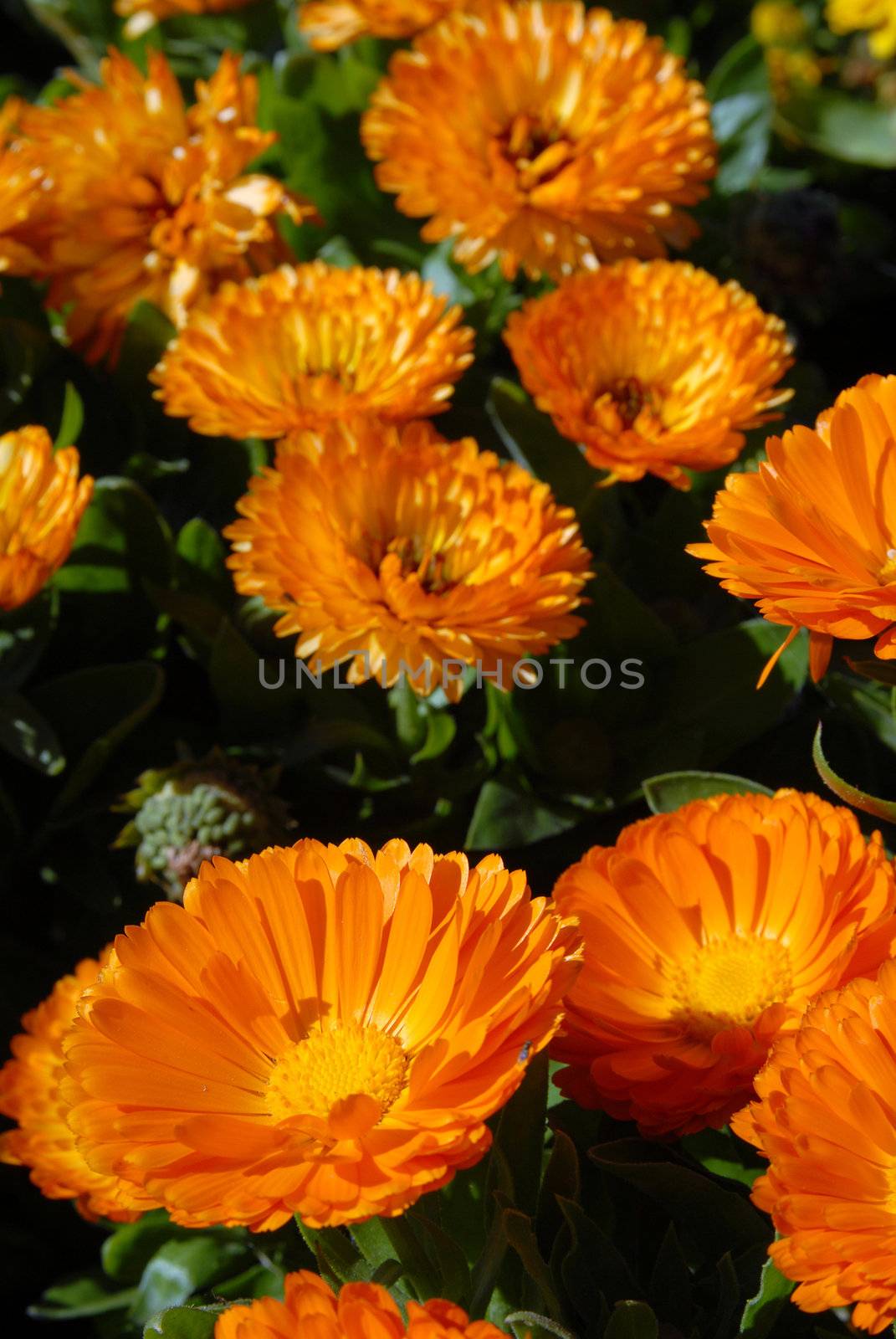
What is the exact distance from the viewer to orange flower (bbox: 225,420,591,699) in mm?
1048

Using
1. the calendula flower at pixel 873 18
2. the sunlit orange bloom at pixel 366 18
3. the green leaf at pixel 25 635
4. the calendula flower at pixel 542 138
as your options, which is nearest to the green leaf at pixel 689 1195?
the green leaf at pixel 25 635

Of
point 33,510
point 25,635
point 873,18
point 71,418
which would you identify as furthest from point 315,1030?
point 873,18

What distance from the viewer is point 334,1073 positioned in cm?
76

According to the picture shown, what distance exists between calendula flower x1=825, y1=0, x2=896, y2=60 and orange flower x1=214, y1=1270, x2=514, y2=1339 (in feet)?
6.59

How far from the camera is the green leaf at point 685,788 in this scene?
1.12 m

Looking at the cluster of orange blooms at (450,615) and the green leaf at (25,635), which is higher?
the cluster of orange blooms at (450,615)

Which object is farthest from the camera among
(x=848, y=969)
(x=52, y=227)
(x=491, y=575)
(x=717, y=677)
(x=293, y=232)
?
(x=293, y=232)

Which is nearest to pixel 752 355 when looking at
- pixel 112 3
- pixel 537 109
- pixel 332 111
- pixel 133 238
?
pixel 537 109

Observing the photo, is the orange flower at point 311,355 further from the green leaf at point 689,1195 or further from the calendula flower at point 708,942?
the green leaf at point 689,1195

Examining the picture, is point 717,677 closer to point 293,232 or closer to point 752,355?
point 752,355

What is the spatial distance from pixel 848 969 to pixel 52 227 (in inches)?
45.1

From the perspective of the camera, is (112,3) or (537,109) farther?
(112,3)

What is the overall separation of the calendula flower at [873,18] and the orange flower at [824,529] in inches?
58.3

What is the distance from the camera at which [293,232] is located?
1.78 meters
